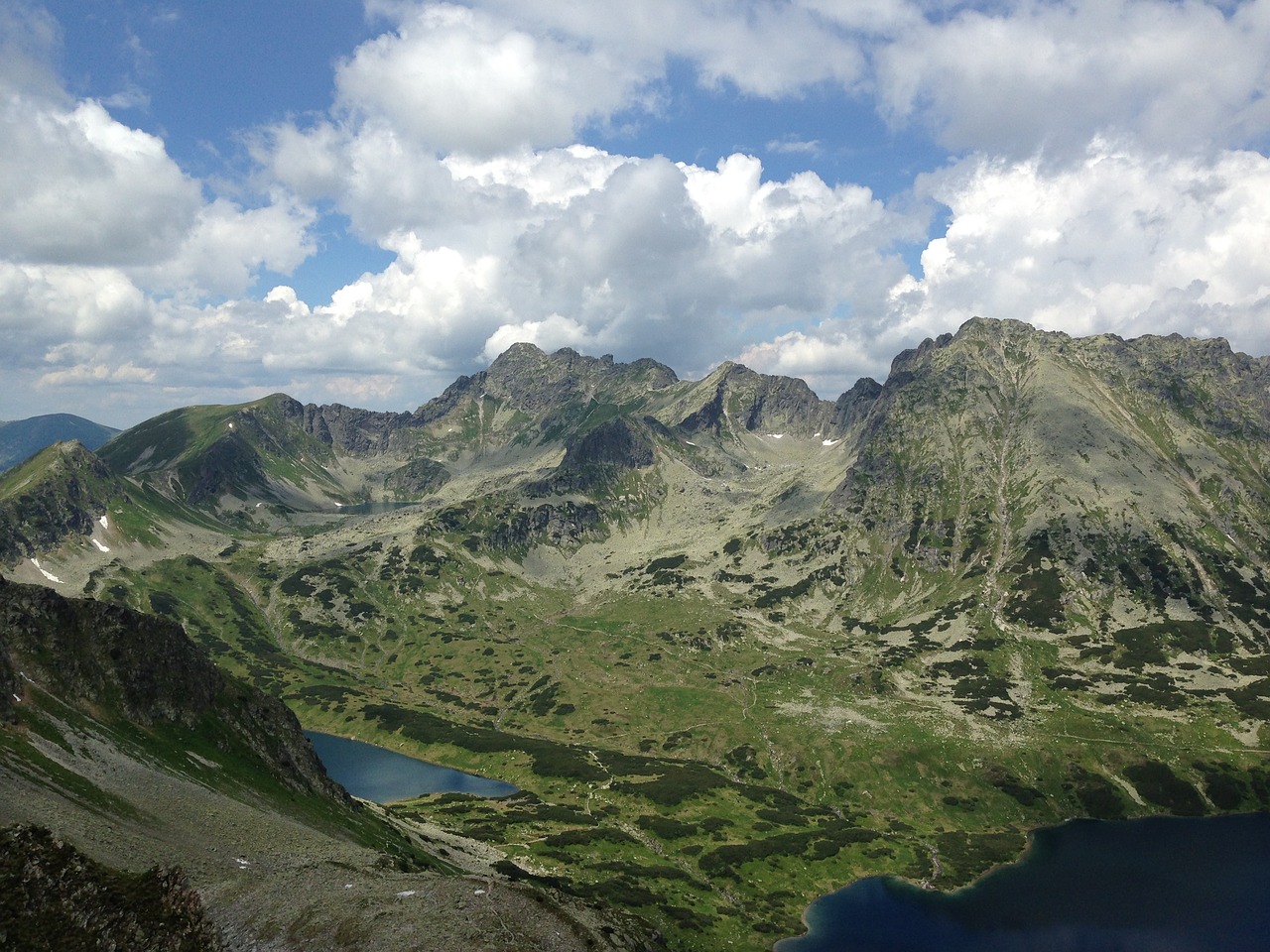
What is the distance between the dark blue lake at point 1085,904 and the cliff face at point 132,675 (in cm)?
8555

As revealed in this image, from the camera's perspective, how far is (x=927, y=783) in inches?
7352

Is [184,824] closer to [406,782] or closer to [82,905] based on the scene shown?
[82,905]

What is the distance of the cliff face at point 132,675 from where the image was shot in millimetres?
82938

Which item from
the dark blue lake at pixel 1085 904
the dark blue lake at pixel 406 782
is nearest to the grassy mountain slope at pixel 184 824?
the dark blue lake at pixel 1085 904

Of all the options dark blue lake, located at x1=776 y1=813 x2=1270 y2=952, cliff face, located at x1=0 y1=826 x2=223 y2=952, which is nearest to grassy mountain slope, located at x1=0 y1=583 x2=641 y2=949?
cliff face, located at x1=0 y1=826 x2=223 y2=952

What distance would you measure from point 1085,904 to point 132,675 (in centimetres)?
16394

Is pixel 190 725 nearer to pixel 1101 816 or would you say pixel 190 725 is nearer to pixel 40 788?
pixel 40 788

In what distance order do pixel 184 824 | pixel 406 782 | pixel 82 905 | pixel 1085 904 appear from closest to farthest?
1. pixel 82 905
2. pixel 184 824
3. pixel 1085 904
4. pixel 406 782

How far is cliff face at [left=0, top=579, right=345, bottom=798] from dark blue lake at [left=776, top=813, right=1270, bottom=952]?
85549 mm

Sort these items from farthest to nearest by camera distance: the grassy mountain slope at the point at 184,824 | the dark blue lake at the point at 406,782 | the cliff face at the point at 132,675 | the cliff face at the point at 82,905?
the dark blue lake at the point at 406,782, the cliff face at the point at 132,675, the grassy mountain slope at the point at 184,824, the cliff face at the point at 82,905

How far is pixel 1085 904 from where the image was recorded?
133 m

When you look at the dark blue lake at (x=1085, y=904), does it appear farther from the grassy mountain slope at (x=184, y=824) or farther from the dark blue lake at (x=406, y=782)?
the dark blue lake at (x=406, y=782)

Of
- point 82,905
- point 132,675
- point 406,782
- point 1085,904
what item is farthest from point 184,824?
point 1085,904

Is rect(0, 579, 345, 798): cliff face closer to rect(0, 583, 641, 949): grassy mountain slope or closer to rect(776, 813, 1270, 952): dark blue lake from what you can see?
rect(0, 583, 641, 949): grassy mountain slope
